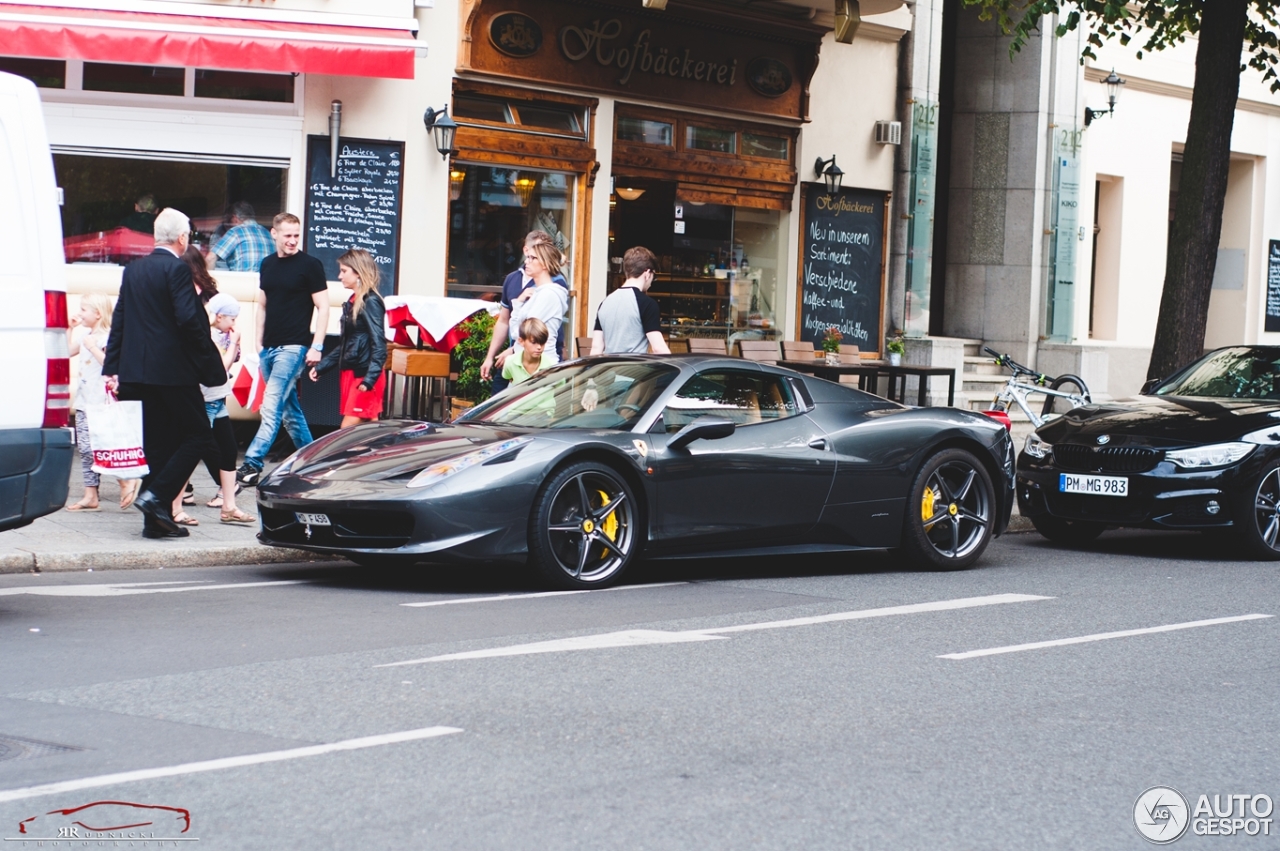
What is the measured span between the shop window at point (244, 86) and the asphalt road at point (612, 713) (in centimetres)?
712

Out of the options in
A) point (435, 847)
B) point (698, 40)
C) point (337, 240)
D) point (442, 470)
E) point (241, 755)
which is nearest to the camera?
point (435, 847)

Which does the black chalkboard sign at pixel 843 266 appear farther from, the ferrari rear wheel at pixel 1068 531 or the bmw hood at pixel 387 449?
the bmw hood at pixel 387 449


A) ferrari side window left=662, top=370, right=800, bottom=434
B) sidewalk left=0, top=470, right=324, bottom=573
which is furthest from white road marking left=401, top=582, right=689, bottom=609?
sidewalk left=0, top=470, right=324, bottom=573

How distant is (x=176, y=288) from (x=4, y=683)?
13.2ft

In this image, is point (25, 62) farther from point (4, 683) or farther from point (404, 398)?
point (4, 683)

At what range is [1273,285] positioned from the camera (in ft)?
87.7

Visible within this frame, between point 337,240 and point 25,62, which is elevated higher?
point 25,62

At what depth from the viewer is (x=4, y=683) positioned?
5848mm

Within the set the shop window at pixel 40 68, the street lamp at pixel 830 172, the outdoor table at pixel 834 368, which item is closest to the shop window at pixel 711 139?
the street lamp at pixel 830 172

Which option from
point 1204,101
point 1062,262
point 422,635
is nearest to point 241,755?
point 422,635

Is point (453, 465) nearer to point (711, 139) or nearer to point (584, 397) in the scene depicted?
point (584, 397)

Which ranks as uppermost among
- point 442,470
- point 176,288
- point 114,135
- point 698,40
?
point 698,40

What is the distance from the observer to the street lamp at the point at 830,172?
64.3 feet

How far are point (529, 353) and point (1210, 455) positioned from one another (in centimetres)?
463
